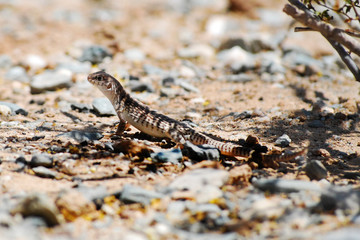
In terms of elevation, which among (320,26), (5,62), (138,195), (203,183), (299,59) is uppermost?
(320,26)

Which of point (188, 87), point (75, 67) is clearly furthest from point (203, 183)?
point (75, 67)

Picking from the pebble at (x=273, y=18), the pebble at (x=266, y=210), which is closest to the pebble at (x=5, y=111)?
the pebble at (x=266, y=210)

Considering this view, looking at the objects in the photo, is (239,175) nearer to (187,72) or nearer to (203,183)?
(203,183)

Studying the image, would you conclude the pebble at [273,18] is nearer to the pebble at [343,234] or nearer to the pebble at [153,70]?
the pebble at [153,70]

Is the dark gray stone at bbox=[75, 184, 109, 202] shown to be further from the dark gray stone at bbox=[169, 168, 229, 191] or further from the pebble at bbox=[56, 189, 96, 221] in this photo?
the dark gray stone at bbox=[169, 168, 229, 191]

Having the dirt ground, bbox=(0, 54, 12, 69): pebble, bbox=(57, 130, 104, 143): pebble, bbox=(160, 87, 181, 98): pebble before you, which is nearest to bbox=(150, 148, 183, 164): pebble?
the dirt ground

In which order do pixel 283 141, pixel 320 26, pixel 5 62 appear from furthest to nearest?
pixel 5 62
pixel 283 141
pixel 320 26
